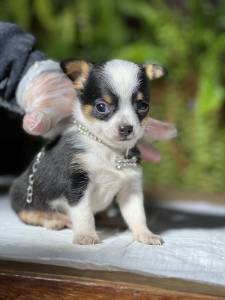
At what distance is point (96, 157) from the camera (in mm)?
1494

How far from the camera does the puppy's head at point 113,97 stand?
1397 mm

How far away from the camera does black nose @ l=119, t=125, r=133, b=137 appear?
1.38 metres

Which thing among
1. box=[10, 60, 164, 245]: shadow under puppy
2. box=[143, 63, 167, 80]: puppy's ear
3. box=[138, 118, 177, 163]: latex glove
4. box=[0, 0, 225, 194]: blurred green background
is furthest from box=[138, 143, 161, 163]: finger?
box=[0, 0, 225, 194]: blurred green background

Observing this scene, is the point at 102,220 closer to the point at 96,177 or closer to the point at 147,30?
the point at 96,177

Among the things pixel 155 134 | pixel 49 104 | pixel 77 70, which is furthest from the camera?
pixel 155 134

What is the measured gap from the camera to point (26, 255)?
130 centimetres

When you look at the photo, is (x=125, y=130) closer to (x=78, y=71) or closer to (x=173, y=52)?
(x=78, y=71)

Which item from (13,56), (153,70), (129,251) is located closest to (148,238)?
(129,251)

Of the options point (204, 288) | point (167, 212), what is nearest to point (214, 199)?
point (167, 212)

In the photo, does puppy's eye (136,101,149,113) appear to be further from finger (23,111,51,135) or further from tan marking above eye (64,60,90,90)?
finger (23,111,51,135)

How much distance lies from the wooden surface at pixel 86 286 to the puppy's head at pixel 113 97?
1.20 feet

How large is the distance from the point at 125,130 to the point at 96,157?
0.47ft

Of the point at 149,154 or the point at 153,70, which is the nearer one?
the point at 153,70

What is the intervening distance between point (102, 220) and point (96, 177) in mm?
310
